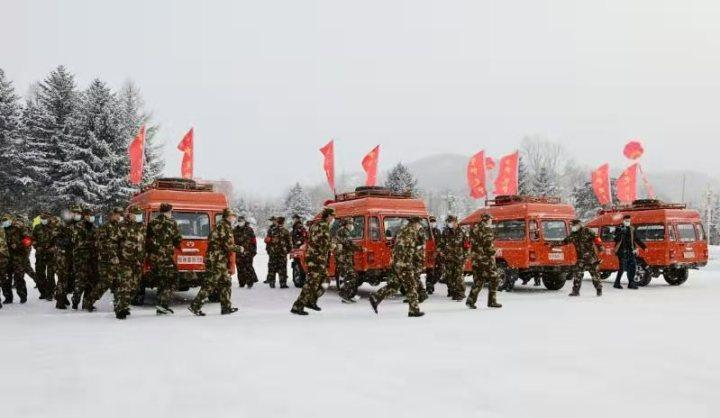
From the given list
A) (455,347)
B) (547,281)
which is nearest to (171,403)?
(455,347)

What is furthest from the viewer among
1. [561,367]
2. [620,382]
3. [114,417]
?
[561,367]

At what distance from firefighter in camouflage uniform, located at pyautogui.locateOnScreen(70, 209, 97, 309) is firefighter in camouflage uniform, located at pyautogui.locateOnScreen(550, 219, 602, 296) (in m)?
10.3

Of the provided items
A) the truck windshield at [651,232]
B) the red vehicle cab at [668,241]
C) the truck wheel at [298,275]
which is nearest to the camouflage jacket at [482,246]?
the truck wheel at [298,275]

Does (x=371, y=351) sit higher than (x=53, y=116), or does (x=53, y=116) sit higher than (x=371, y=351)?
(x=53, y=116)

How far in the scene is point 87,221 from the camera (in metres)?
11.6

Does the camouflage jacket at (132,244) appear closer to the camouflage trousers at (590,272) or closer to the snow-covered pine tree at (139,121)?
the camouflage trousers at (590,272)

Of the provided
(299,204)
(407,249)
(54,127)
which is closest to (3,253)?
(407,249)

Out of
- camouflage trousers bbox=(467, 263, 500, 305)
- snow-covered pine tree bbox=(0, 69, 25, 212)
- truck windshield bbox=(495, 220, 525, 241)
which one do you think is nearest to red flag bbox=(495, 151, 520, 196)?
truck windshield bbox=(495, 220, 525, 241)

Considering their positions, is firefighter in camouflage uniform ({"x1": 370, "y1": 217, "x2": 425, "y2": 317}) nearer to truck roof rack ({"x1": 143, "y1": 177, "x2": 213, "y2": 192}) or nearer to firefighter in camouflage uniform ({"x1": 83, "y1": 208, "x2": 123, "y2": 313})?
firefighter in camouflage uniform ({"x1": 83, "y1": 208, "x2": 123, "y2": 313})

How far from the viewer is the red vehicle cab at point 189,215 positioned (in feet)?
39.2

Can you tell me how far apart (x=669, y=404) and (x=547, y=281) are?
39.2ft

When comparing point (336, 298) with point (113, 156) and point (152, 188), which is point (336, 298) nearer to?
point (152, 188)

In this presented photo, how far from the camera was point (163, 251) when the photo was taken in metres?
10.5

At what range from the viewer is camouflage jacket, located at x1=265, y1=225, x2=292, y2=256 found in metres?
17.1
